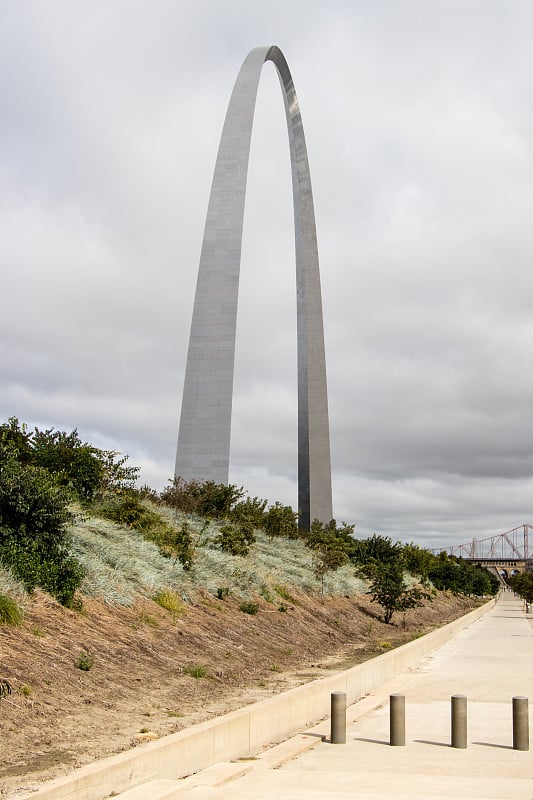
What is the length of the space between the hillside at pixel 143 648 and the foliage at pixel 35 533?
18.8 inches

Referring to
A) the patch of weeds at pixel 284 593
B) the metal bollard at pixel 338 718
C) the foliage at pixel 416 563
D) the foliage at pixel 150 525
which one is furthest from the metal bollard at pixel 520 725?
the foliage at pixel 416 563

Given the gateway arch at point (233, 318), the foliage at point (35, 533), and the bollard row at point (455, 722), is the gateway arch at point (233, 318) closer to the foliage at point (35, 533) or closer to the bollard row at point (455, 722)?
the foliage at point (35, 533)

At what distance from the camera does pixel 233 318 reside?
35469mm

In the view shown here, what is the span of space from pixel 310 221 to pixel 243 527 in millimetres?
22983

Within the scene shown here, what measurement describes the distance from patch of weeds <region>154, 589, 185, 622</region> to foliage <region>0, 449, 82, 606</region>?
2.60 meters

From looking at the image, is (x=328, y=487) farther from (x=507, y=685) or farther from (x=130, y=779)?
(x=130, y=779)

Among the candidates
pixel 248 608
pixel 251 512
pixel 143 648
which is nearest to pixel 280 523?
pixel 251 512

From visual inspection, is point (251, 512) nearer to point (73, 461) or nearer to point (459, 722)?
point (73, 461)

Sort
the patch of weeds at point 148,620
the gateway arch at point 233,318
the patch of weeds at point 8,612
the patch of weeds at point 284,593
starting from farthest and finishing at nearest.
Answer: the gateway arch at point 233,318, the patch of weeds at point 284,593, the patch of weeds at point 148,620, the patch of weeds at point 8,612

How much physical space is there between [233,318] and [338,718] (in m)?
26.2

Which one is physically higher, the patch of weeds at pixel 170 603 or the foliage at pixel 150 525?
the foliage at pixel 150 525

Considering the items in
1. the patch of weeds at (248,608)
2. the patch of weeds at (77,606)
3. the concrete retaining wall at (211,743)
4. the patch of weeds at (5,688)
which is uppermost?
the patch of weeds at (77,606)

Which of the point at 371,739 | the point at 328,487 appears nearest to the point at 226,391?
the point at 328,487

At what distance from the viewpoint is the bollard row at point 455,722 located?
33.0 ft
